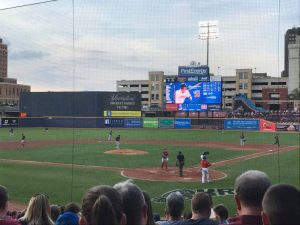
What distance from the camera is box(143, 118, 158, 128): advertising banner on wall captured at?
50344 mm

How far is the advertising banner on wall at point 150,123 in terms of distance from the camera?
50344 mm

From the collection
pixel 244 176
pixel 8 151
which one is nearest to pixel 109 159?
pixel 8 151

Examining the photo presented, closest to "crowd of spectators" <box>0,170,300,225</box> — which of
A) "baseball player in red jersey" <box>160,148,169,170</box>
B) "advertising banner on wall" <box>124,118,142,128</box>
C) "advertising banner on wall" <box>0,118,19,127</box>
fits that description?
"baseball player in red jersey" <box>160,148,169,170</box>

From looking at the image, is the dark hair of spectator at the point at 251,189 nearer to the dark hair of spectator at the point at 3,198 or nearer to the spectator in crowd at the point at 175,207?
the spectator in crowd at the point at 175,207

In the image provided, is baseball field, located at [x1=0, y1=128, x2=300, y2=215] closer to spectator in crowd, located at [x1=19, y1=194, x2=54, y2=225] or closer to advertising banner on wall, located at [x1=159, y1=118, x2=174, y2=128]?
spectator in crowd, located at [x1=19, y1=194, x2=54, y2=225]

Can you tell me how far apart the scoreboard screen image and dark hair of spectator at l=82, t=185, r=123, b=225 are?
31.4m

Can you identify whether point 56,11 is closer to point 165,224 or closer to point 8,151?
point 165,224

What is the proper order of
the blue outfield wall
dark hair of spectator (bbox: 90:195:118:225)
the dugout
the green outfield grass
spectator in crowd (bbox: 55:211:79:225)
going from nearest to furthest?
dark hair of spectator (bbox: 90:195:118:225) < spectator in crowd (bbox: 55:211:79:225) < the green outfield grass < the dugout < the blue outfield wall

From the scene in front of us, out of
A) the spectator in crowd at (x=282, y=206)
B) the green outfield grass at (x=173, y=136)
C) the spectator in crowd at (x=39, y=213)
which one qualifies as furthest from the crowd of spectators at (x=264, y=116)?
the spectator in crowd at (x=282, y=206)

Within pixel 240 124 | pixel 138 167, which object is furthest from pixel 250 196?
pixel 240 124

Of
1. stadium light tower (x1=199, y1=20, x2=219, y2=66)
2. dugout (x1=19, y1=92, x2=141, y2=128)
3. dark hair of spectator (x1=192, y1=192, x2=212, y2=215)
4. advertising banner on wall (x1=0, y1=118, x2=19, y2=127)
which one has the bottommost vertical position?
advertising banner on wall (x1=0, y1=118, x2=19, y2=127)

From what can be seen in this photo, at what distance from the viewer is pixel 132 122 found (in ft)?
165

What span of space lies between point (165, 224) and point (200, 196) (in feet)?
1.55

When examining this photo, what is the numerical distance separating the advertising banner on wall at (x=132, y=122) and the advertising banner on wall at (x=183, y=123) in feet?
14.5
